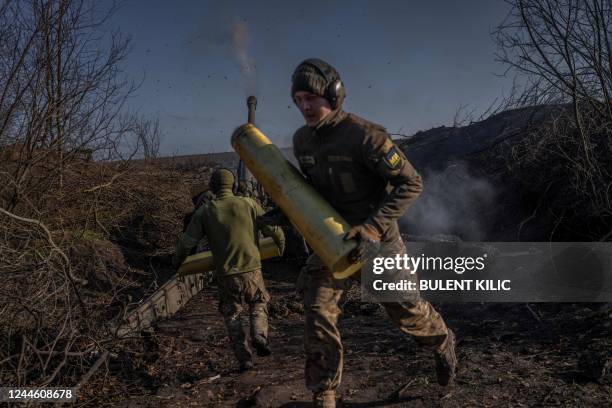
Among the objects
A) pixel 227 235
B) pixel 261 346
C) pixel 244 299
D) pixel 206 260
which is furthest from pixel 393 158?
pixel 206 260

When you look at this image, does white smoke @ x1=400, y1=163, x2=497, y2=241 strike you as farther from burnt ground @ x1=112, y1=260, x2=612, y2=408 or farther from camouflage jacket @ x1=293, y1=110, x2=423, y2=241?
camouflage jacket @ x1=293, y1=110, x2=423, y2=241

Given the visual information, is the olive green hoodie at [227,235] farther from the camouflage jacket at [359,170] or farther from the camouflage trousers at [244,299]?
the camouflage jacket at [359,170]

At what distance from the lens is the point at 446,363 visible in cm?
326

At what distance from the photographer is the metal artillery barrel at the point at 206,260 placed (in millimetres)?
5121

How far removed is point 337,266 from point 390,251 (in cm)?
45

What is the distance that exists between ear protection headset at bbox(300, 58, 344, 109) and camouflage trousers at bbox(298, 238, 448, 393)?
0.93m

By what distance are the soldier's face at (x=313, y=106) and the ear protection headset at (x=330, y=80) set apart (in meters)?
0.04

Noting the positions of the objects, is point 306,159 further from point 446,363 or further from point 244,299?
point 244,299

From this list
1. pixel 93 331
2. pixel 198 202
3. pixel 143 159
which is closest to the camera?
pixel 93 331

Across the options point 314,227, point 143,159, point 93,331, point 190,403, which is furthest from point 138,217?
point 314,227

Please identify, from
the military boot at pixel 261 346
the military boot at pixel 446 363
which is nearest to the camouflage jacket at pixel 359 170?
the military boot at pixel 446 363

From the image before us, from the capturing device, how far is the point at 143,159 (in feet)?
38.3

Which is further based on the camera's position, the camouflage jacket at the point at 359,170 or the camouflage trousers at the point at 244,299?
the camouflage trousers at the point at 244,299

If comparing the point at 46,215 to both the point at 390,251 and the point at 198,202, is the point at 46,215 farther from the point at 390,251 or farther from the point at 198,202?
the point at 390,251
